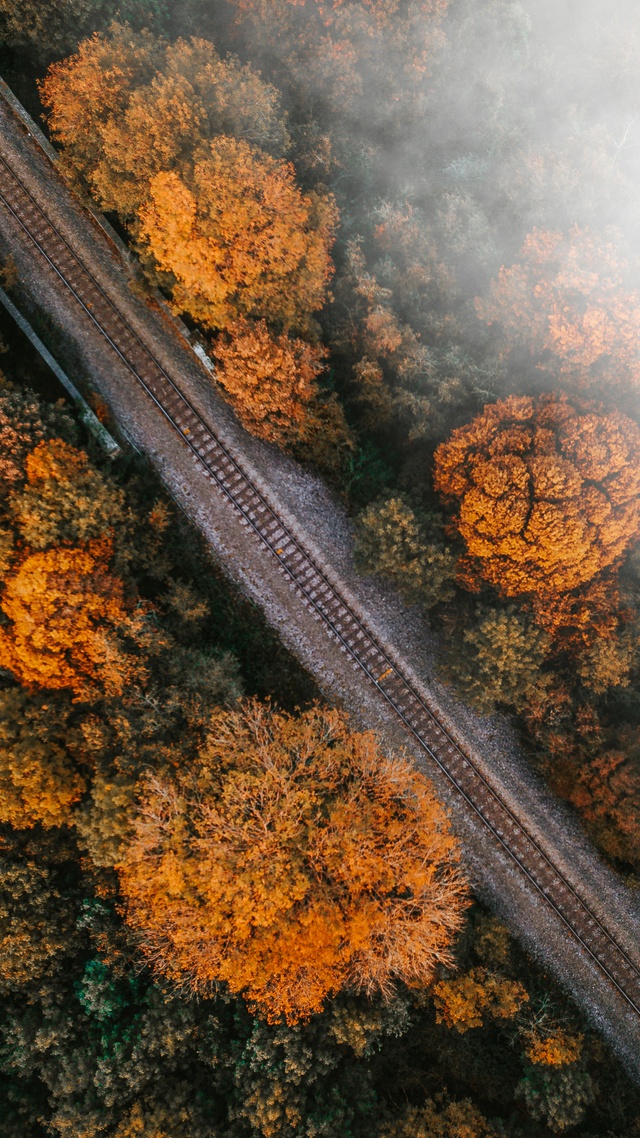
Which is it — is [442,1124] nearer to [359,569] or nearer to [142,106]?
[359,569]

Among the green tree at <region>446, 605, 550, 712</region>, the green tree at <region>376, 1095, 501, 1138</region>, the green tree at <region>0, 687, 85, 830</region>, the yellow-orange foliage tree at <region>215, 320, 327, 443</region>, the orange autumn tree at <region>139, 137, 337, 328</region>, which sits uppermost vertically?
the orange autumn tree at <region>139, 137, 337, 328</region>

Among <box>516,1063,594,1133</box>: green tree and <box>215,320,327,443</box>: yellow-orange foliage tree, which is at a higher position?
<box>215,320,327,443</box>: yellow-orange foliage tree

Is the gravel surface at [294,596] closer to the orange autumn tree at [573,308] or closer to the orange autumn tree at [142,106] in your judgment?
the orange autumn tree at [142,106]

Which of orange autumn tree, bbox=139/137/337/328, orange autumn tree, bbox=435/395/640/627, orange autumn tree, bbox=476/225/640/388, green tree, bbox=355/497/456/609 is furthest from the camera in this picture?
orange autumn tree, bbox=476/225/640/388

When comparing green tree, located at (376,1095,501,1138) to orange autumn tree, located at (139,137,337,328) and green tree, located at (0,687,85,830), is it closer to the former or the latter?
green tree, located at (0,687,85,830)

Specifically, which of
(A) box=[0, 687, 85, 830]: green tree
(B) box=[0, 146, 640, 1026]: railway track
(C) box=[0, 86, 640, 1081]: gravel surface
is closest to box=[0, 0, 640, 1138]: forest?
(A) box=[0, 687, 85, 830]: green tree

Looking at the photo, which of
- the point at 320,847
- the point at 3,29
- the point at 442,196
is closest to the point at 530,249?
the point at 442,196

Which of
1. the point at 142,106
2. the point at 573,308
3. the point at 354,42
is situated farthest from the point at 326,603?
the point at 354,42
